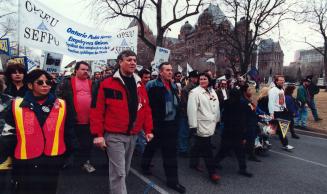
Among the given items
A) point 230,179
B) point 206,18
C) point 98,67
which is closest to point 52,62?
point 98,67

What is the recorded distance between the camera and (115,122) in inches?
130

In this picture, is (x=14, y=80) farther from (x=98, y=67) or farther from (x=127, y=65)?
(x=98, y=67)

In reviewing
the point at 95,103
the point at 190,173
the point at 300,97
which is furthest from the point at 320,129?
the point at 95,103

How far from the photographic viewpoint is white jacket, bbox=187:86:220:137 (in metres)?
4.83

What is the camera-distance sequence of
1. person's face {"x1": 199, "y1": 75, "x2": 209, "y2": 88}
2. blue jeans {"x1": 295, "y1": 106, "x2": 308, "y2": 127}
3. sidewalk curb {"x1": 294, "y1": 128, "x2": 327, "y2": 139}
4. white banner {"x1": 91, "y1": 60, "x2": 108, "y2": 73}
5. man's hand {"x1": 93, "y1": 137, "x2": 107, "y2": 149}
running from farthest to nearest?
white banner {"x1": 91, "y1": 60, "x2": 108, "y2": 73}
blue jeans {"x1": 295, "y1": 106, "x2": 308, "y2": 127}
sidewalk curb {"x1": 294, "y1": 128, "x2": 327, "y2": 139}
person's face {"x1": 199, "y1": 75, "x2": 209, "y2": 88}
man's hand {"x1": 93, "y1": 137, "x2": 107, "y2": 149}

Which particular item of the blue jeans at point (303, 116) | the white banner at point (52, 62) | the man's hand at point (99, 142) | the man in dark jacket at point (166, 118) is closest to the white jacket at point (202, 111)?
the man in dark jacket at point (166, 118)

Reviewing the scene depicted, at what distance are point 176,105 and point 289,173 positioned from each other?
2.63 meters

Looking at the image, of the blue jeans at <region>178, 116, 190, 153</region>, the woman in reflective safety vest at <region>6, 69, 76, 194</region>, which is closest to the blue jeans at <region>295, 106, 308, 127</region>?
the blue jeans at <region>178, 116, 190, 153</region>

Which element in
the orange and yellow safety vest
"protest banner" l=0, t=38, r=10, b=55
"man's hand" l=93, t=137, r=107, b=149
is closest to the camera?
the orange and yellow safety vest

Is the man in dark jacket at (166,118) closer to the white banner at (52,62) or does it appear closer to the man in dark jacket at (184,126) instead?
the man in dark jacket at (184,126)

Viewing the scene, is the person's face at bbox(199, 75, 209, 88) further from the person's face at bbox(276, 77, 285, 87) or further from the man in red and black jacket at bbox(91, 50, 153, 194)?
the person's face at bbox(276, 77, 285, 87)

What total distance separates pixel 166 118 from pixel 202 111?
2.22 feet

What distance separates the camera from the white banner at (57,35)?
5.26 meters

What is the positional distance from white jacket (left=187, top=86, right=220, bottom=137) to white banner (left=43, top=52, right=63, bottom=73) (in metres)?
4.65
